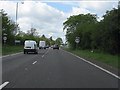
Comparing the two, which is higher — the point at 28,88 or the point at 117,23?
the point at 117,23

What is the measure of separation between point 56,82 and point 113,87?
7.96 feet

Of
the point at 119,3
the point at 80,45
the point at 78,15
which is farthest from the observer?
the point at 78,15

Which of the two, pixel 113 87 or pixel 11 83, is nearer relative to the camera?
pixel 113 87

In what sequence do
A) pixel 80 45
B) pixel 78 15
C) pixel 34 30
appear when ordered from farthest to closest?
pixel 34 30 → pixel 78 15 → pixel 80 45

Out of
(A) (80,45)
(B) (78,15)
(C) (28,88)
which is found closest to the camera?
(C) (28,88)

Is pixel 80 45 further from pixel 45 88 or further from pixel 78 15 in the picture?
pixel 45 88

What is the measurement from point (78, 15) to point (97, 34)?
68.1 m

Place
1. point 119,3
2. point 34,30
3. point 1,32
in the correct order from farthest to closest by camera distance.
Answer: point 34,30 → point 1,32 → point 119,3

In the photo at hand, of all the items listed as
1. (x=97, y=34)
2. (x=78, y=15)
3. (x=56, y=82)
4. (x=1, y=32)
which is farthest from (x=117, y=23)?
(x=78, y=15)

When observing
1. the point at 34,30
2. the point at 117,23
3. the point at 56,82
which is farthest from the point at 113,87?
the point at 34,30

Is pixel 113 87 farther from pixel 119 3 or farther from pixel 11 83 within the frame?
pixel 119 3

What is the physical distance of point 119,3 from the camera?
4294 cm

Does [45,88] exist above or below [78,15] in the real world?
below

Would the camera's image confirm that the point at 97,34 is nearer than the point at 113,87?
No
